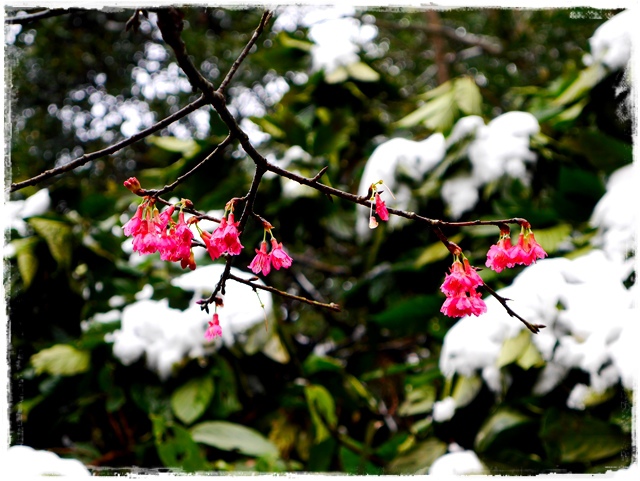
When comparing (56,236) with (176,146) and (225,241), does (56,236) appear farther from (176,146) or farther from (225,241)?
(225,241)

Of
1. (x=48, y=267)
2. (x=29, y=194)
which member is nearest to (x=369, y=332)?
(x=48, y=267)

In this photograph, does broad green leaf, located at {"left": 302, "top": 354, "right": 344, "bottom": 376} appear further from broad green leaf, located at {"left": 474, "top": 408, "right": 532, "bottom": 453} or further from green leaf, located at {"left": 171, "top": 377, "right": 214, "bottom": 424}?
broad green leaf, located at {"left": 474, "top": 408, "right": 532, "bottom": 453}

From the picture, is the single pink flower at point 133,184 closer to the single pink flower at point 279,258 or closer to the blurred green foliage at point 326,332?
the single pink flower at point 279,258

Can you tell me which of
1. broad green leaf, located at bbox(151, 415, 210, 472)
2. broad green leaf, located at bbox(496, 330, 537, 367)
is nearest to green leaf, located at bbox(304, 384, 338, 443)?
broad green leaf, located at bbox(151, 415, 210, 472)

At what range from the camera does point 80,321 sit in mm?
1394

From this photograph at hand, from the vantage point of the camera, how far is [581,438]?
0.94 m

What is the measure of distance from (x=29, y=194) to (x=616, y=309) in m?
1.28

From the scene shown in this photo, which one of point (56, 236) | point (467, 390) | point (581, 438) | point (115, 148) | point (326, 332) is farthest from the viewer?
point (326, 332)

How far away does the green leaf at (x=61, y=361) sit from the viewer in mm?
1194

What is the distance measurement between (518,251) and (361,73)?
1.28 meters

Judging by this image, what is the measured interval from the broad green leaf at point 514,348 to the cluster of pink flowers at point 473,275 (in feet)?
1.68

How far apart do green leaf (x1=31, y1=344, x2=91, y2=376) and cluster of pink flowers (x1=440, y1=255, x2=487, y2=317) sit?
955 millimetres

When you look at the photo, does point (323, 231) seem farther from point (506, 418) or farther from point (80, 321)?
point (506, 418)

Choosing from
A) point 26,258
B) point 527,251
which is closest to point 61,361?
point 26,258
